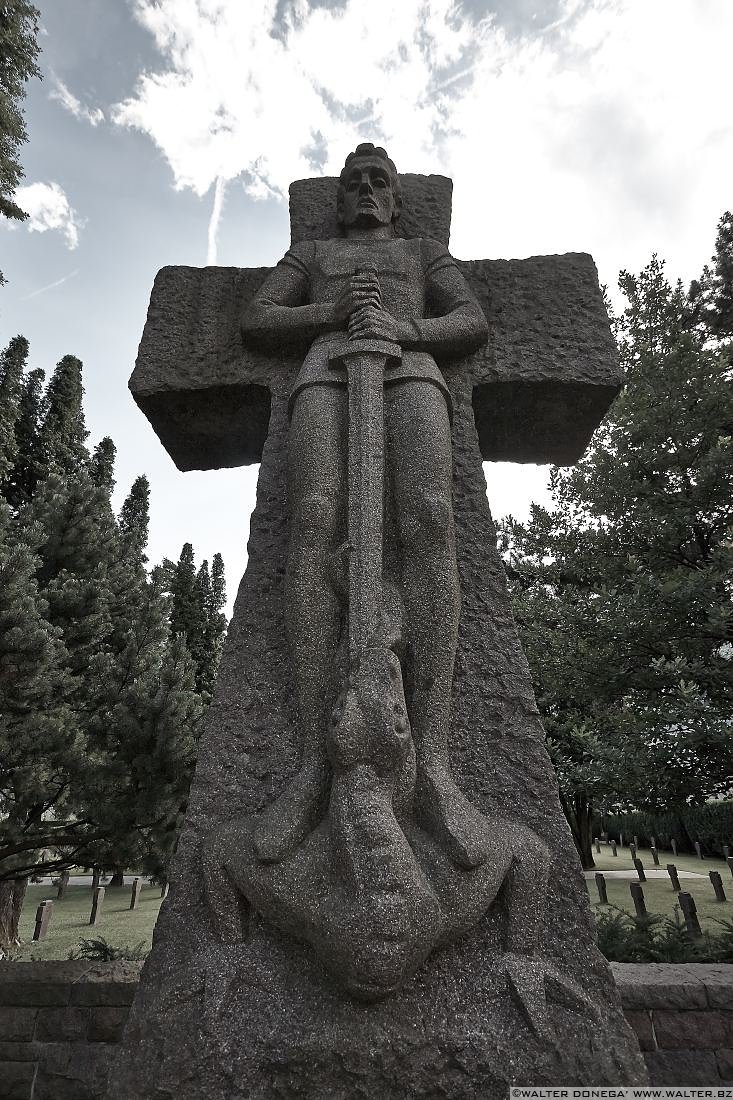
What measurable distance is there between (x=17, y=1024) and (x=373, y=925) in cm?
291

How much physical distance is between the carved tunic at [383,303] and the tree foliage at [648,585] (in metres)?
3.58

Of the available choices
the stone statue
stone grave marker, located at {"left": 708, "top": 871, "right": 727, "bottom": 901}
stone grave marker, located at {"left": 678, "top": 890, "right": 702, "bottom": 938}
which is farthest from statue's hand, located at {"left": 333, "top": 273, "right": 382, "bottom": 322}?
stone grave marker, located at {"left": 708, "top": 871, "right": 727, "bottom": 901}

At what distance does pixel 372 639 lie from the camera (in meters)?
1.85

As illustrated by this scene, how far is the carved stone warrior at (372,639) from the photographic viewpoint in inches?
58.2

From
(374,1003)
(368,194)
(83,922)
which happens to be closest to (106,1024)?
(374,1003)

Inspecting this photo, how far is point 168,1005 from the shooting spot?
153cm

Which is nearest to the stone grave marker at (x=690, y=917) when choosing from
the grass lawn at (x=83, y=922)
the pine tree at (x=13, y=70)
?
the grass lawn at (x=83, y=922)

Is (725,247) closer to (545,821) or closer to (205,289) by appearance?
(205,289)

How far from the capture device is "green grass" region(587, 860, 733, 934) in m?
8.81

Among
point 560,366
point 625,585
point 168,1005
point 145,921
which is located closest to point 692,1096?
point 168,1005

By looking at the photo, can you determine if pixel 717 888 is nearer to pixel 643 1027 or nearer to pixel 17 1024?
pixel 643 1027

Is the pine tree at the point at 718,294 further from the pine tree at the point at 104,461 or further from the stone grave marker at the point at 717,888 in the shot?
the pine tree at the point at 104,461

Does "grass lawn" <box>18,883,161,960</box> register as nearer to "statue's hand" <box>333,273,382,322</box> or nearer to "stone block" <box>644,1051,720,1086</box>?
"stone block" <box>644,1051,720,1086</box>

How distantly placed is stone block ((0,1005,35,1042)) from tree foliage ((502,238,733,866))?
13.3 ft
